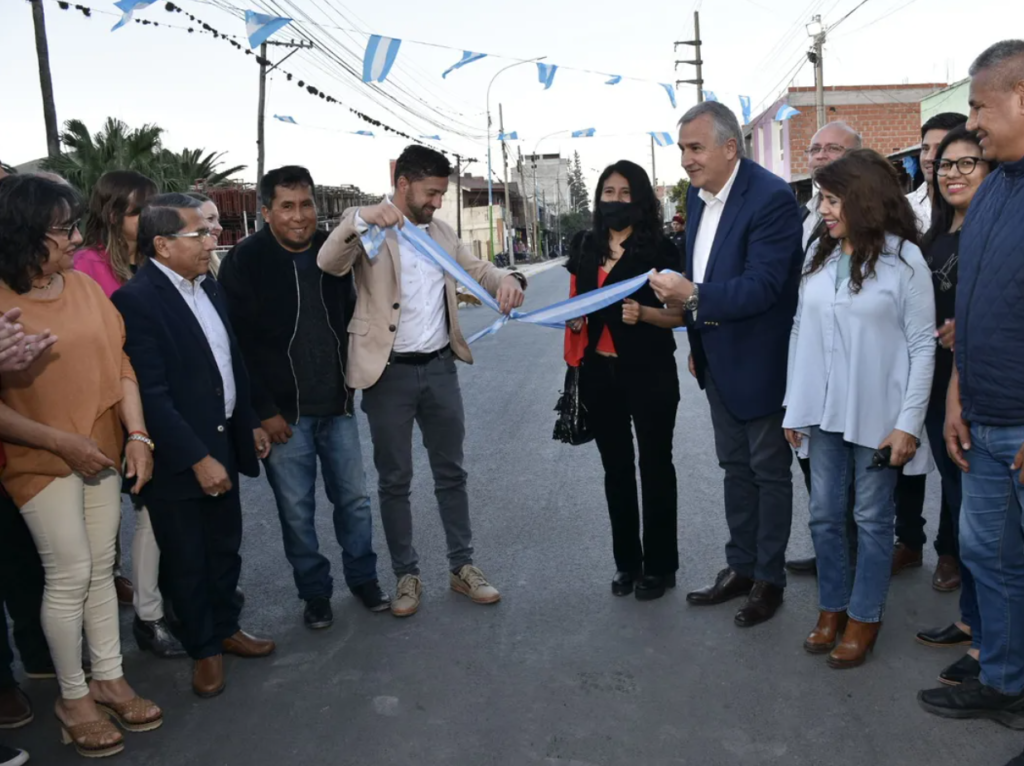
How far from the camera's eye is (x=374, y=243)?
438 centimetres

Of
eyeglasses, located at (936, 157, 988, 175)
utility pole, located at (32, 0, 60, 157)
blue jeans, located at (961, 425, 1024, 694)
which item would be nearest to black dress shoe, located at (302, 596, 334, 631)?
blue jeans, located at (961, 425, 1024, 694)

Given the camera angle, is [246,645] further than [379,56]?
No

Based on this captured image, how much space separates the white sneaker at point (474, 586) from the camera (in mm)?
4703

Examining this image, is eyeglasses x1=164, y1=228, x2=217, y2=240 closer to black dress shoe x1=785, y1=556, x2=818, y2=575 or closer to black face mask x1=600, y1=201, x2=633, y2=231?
black face mask x1=600, y1=201, x2=633, y2=231

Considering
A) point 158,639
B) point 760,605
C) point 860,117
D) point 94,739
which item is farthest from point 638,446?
point 860,117

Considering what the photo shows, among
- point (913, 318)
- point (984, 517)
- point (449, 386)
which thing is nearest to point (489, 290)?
point (449, 386)

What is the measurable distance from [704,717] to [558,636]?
0.94 meters

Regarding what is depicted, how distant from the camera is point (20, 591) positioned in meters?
3.97

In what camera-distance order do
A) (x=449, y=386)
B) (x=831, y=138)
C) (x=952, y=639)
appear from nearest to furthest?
(x=952, y=639) < (x=449, y=386) < (x=831, y=138)

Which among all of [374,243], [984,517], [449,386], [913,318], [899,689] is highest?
[374,243]

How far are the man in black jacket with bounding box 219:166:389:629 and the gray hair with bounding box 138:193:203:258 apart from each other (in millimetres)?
530

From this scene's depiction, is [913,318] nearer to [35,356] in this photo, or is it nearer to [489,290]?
[489,290]

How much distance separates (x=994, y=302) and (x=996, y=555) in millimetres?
920

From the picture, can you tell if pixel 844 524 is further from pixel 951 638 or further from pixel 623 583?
pixel 623 583
